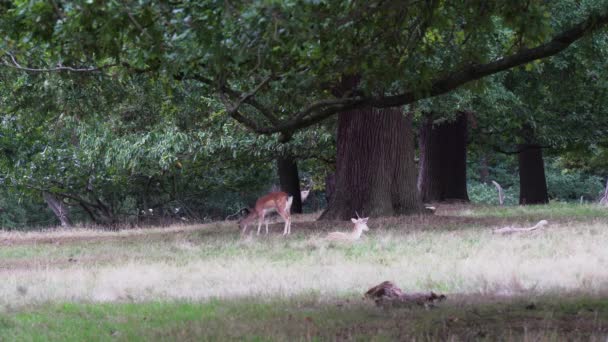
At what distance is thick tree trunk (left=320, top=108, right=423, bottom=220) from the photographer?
66.5ft

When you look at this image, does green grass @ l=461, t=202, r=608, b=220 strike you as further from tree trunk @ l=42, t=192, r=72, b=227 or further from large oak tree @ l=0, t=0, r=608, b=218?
tree trunk @ l=42, t=192, r=72, b=227

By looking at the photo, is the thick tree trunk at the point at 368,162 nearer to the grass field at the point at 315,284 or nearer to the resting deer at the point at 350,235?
the grass field at the point at 315,284

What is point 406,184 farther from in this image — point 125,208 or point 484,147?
point 125,208

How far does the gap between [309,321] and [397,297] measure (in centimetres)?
139

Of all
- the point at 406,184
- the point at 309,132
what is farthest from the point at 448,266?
the point at 309,132

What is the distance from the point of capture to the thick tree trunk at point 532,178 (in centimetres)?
3034

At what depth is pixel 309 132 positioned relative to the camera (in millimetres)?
24438

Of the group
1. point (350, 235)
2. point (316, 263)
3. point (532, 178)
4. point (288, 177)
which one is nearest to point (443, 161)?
point (532, 178)

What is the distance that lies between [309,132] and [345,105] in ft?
48.2

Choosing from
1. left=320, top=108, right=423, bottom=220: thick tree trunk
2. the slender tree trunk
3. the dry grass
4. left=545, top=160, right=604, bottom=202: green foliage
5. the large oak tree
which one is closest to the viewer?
the large oak tree

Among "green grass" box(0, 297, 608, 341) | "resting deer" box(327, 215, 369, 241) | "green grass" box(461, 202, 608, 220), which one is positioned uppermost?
"green grass" box(461, 202, 608, 220)

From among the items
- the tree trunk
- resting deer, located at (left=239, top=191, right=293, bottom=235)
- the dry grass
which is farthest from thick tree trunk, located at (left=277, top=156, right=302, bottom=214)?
the dry grass

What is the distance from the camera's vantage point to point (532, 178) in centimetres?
3052

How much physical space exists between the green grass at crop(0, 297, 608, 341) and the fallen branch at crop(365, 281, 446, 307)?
0.14 m
